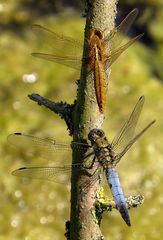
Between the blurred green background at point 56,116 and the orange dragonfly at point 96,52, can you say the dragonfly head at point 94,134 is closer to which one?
the orange dragonfly at point 96,52

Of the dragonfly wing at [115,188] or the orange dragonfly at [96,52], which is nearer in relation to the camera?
the orange dragonfly at [96,52]

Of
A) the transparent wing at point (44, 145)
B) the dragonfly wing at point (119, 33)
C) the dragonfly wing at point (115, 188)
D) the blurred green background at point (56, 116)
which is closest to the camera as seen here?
the dragonfly wing at point (119, 33)

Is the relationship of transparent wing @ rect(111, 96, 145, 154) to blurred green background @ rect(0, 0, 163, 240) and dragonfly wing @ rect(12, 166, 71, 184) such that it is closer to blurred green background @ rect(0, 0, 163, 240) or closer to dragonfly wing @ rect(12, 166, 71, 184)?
dragonfly wing @ rect(12, 166, 71, 184)

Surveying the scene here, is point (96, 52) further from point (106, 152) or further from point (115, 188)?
point (115, 188)

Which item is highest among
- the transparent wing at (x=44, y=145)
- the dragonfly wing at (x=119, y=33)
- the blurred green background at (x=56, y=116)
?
the blurred green background at (x=56, y=116)

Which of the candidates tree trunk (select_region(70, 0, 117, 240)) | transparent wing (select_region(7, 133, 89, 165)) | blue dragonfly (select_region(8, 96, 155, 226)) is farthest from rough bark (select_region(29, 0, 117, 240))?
transparent wing (select_region(7, 133, 89, 165))

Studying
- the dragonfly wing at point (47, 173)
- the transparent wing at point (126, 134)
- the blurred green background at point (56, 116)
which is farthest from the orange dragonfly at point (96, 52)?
the blurred green background at point (56, 116)

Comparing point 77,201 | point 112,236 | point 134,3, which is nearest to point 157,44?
point 134,3

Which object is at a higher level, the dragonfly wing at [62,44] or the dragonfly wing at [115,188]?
the dragonfly wing at [62,44]

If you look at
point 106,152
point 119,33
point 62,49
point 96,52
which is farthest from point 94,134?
point 62,49
